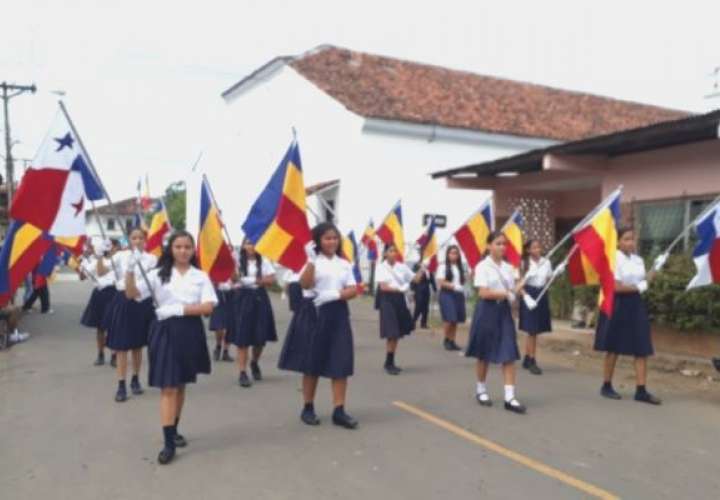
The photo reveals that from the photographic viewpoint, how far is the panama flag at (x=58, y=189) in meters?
5.64

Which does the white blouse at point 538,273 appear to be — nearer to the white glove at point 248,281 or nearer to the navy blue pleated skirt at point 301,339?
the white glove at point 248,281

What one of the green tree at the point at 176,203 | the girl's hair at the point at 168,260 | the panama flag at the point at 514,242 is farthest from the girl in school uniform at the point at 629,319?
the green tree at the point at 176,203

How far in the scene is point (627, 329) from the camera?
7.24 metres

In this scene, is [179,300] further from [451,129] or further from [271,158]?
[271,158]

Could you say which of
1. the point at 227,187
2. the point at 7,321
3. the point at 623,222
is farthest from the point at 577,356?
the point at 227,187

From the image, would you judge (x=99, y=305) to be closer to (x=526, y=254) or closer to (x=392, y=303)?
(x=392, y=303)

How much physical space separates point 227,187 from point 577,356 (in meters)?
25.3

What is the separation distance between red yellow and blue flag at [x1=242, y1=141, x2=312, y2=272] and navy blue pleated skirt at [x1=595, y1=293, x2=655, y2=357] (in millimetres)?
3361

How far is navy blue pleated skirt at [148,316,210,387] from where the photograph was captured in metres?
5.25

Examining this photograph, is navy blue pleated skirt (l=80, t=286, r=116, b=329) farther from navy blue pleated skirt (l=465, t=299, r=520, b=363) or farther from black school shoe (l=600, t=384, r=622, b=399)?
black school shoe (l=600, t=384, r=622, b=399)

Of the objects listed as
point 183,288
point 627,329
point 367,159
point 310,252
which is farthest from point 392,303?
point 367,159

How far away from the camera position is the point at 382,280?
966cm

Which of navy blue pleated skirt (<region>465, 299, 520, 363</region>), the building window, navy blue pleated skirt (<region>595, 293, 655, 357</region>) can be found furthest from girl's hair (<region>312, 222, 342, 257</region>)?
the building window

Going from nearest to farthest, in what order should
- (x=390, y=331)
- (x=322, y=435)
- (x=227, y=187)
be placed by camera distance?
1. (x=322, y=435)
2. (x=390, y=331)
3. (x=227, y=187)
